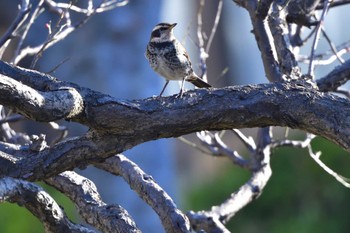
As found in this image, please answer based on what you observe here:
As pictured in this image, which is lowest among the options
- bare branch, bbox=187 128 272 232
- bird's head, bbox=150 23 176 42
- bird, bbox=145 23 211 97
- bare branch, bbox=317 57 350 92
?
bare branch, bbox=187 128 272 232

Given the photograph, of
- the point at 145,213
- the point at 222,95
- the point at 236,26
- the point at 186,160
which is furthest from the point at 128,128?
the point at 236,26

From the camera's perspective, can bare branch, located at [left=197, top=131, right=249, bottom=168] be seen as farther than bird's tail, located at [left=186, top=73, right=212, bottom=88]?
Yes

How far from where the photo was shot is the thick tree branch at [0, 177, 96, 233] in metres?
3.54

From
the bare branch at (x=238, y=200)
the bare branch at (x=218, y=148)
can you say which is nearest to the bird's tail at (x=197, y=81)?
the bare branch at (x=218, y=148)

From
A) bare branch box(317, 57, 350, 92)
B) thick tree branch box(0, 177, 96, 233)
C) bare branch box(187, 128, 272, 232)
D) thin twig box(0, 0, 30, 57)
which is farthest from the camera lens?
bare branch box(187, 128, 272, 232)

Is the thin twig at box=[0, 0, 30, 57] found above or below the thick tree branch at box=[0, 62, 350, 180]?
above

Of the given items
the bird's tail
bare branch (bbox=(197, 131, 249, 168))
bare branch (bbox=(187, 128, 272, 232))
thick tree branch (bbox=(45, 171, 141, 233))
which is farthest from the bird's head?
thick tree branch (bbox=(45, 171, 141, 233))

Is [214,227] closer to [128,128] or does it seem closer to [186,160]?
[128,128]

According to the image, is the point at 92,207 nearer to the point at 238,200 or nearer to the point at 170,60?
the point at 238,200

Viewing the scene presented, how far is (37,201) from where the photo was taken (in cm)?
374

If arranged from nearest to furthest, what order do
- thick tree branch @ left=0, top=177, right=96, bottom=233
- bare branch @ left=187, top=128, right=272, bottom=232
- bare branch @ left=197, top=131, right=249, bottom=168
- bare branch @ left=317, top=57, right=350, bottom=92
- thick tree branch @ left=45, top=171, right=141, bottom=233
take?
thick tree branch @ left=0, top=177, right=96, bottom=233, thick tree branch @ left=45, top=171, right=141, bottom=233, bare branch @ left=317, top=57, right=350, bottom=92, bare branch @ left=187, top=128, right=272, bottom=232, bare branch @ left=197, top=131, right=249, bottom=168

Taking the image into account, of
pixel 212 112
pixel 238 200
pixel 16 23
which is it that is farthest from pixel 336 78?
pixel 16 23

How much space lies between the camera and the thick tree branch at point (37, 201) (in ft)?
11.6

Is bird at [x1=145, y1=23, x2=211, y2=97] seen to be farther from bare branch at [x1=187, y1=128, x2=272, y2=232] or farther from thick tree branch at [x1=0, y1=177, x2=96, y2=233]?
thick tree branch at [x1=0, y1=177, x2=96, y2=233]
